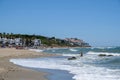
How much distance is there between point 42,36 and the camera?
169m

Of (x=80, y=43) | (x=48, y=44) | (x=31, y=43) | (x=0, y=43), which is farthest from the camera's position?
(x=80, y=43)

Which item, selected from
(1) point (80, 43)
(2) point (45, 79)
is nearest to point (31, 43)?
(1) point (80, 43)

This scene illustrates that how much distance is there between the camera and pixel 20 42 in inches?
5030

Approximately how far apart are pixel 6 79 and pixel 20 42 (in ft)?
371

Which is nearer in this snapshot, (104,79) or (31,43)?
(104,79)

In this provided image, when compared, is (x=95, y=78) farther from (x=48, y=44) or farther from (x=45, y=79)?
(x=48, y=44)

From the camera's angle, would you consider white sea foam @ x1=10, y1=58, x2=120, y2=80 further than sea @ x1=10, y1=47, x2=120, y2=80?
No

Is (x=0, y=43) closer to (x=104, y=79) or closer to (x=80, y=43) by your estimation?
(x=80, y=43)

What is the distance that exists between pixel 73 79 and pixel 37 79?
1.94m

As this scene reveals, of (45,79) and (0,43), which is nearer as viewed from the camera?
(45,79)

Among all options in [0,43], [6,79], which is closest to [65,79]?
[6,79]

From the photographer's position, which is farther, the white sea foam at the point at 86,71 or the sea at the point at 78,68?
the sea at the point at 78,68

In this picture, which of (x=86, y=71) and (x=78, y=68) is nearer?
(x=86, y=71)

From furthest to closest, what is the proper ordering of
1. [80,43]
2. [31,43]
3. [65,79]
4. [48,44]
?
[80,43] < [48,44] < [31,43] < [65,79]
